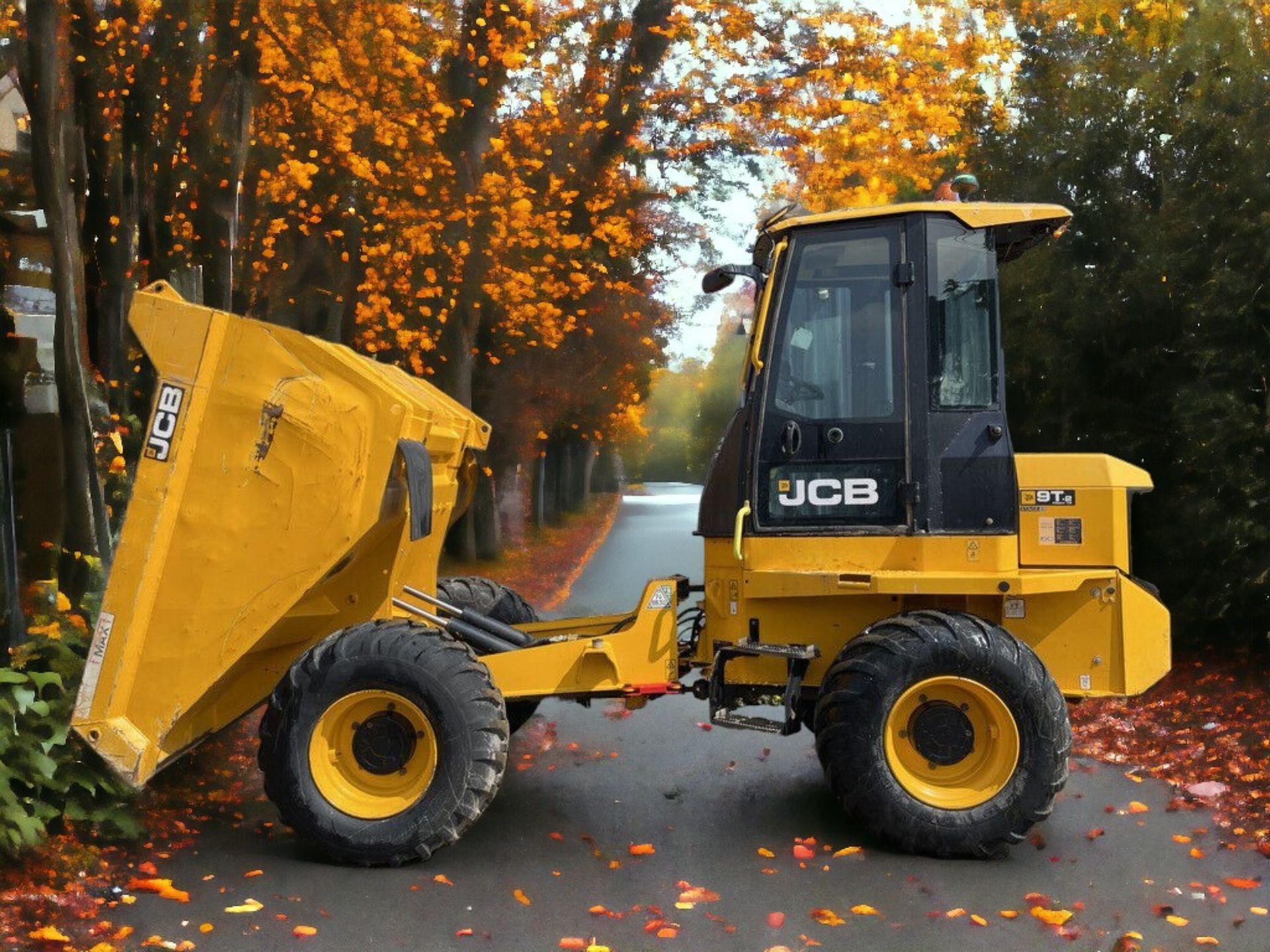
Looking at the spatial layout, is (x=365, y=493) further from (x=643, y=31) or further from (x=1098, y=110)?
(x=643, y=31)

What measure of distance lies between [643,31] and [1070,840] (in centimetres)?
1311

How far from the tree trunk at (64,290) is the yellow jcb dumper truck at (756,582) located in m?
2.88

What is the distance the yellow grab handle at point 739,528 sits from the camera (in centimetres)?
641

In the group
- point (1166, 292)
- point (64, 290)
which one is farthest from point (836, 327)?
point (1166, 292)

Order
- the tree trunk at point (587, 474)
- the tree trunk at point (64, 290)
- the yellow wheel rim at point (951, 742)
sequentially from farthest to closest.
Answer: the tree trunk at point (587, 474) < the tree trunk at point (64, 290) < the yellow wheel rim at point (951, 742)

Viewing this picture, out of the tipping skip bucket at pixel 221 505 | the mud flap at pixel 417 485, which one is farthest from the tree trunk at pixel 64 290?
the mud flap at pixel 417 485

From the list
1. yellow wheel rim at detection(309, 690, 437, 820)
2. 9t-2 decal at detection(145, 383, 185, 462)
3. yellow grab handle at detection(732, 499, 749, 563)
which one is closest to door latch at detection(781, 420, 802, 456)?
yellow grab handle at detection(732, 499, 749, 563)

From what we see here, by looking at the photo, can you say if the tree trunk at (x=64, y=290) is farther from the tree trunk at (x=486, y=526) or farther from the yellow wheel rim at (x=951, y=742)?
the tree trunk at (x=486, y=526)

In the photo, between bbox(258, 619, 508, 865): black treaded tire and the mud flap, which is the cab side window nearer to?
the mud flap

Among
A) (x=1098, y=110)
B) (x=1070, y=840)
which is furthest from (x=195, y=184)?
(x=1070, y=840)

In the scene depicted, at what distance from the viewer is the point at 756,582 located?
21.5 ft

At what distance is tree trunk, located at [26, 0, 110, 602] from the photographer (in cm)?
873

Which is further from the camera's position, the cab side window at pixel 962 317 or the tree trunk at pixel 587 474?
the tree trunk at pixel 587 474

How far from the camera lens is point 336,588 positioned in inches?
274
